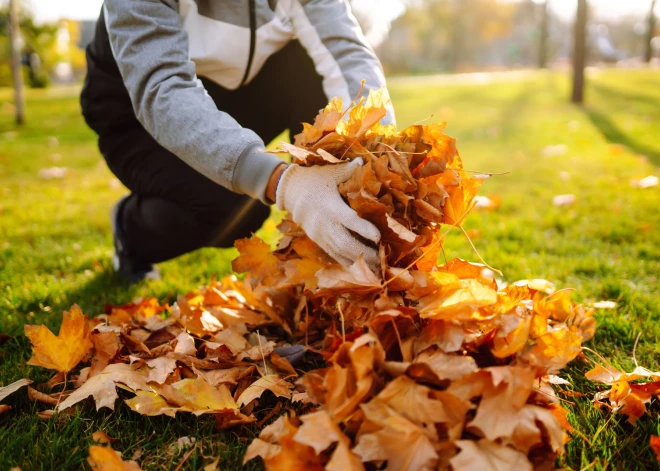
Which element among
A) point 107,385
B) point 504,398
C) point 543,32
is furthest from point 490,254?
point 543,32

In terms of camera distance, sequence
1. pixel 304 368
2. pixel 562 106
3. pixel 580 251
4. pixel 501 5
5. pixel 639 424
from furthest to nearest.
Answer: pixel 501 5, pixel 562 106, pixel 580 251, pixel 304 368, pixel 639 424

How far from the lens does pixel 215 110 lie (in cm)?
154

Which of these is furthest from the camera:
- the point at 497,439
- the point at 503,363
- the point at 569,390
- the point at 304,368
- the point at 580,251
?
the point at 580,251

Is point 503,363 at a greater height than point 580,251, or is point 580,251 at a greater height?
point 503,363

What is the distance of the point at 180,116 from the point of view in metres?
1.51

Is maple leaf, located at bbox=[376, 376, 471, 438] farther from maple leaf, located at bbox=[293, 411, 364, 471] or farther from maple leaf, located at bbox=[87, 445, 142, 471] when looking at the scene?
maple leaf, located at bbox=[87, 445, 142, 471]

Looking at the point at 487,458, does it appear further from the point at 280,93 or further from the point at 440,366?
the point at 280,93

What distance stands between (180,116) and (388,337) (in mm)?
837

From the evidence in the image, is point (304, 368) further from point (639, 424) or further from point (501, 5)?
point (501, 5)

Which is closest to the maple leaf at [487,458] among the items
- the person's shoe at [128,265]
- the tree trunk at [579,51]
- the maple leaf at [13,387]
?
the maple leaf at [13,387]

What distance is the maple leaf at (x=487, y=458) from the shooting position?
3.36 ft

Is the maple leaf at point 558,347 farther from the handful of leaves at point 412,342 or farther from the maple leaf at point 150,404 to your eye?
the maple leaf at point 150,404

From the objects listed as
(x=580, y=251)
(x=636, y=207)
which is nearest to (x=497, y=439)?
(x=580, y=251)

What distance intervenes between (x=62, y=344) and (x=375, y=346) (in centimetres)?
96
